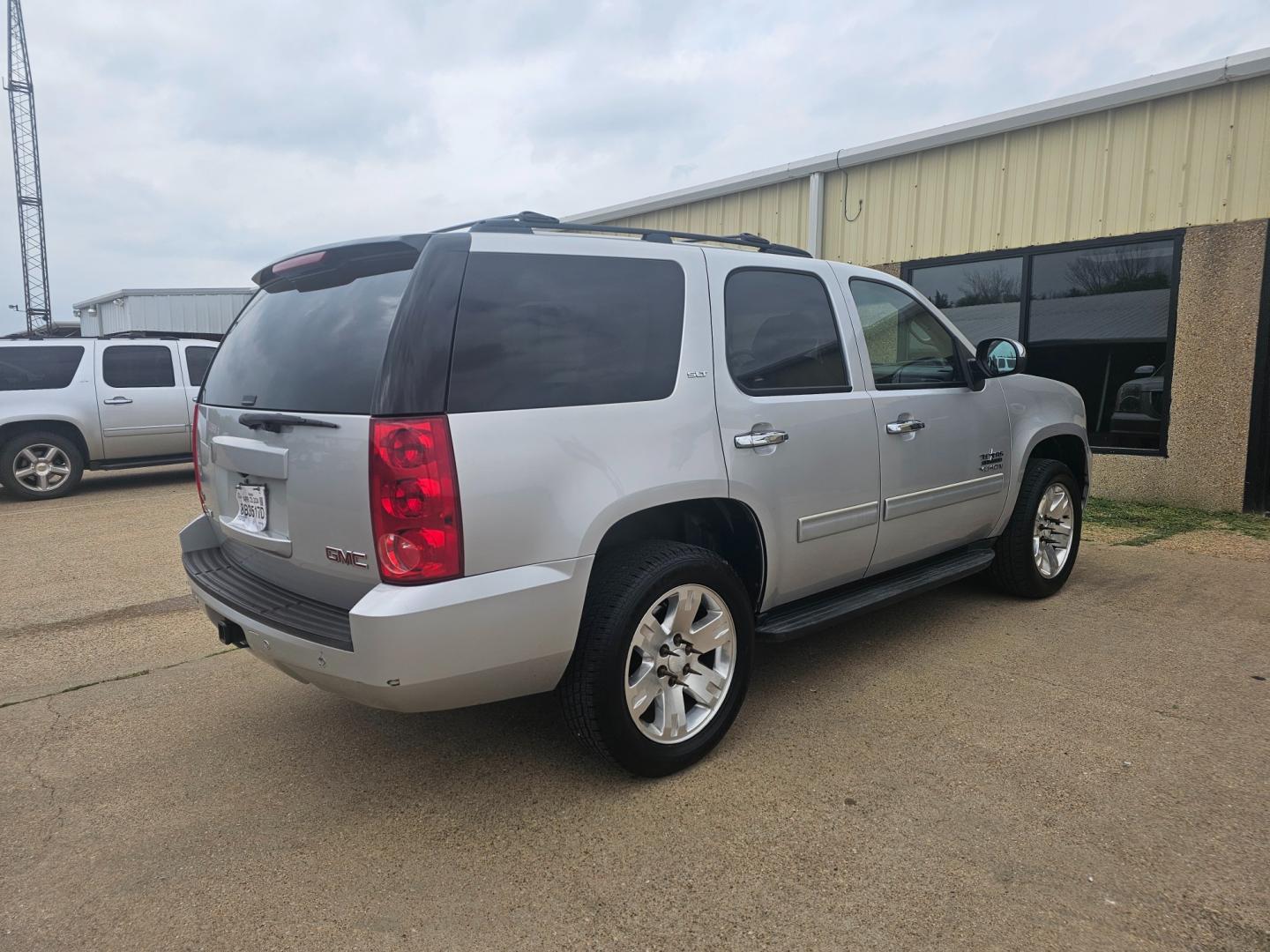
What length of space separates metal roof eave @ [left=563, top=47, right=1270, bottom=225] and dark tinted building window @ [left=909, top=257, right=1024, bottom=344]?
122 centimetres

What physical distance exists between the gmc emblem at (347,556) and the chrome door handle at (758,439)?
135cm

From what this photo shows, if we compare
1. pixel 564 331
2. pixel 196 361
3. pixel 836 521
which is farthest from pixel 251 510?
pixel 196 361

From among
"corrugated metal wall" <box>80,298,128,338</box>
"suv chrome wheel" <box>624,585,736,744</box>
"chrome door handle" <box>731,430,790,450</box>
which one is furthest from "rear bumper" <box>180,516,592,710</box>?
"corrugated metal wall" <box>80,298,128,338</box>

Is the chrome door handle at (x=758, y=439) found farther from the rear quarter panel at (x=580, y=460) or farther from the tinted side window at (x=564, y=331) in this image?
the tinted side window at (x=564, y=331)

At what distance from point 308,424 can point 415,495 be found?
49cm

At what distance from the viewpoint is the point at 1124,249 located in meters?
7.37

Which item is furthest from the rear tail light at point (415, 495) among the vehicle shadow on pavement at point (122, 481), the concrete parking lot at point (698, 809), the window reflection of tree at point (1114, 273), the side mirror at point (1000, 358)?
the vehicle shadow on pavement at point (122, 481)

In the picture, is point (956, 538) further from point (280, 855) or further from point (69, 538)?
point (69, 538)

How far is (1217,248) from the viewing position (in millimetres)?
6812

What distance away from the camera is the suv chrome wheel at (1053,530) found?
15.6 feet

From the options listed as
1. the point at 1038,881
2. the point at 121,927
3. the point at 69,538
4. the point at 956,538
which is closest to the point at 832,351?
the point at 956,538

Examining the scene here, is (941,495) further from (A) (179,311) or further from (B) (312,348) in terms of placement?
(A) (179,311)

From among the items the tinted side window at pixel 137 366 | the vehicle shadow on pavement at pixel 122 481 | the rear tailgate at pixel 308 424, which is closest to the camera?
the rear tailgate at pixel 308 424

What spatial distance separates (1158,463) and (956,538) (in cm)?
436
